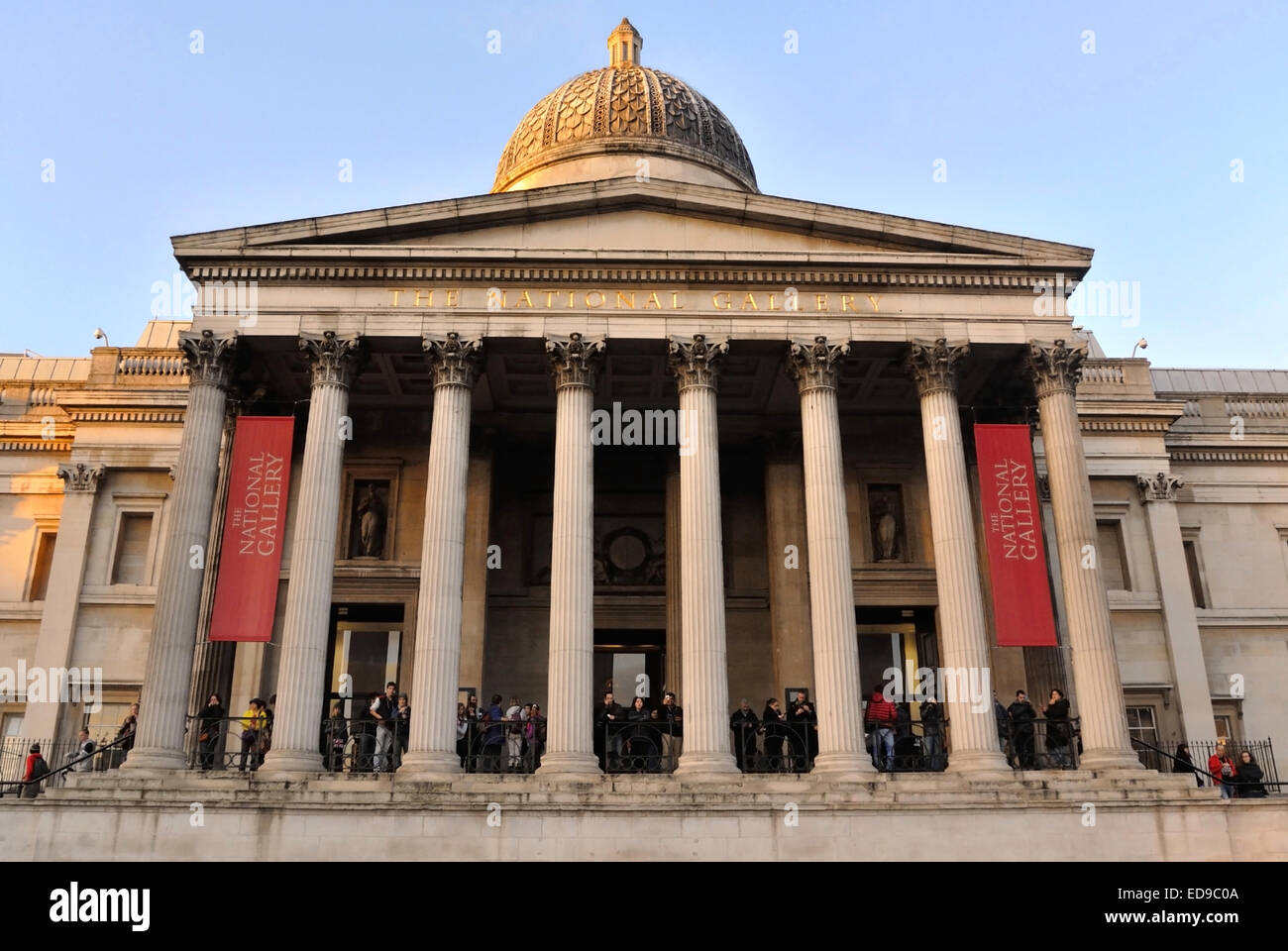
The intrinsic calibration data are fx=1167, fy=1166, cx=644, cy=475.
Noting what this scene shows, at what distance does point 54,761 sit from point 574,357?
1475cm

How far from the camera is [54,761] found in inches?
1022

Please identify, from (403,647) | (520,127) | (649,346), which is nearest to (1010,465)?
(649,346)

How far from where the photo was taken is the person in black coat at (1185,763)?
21.3 m

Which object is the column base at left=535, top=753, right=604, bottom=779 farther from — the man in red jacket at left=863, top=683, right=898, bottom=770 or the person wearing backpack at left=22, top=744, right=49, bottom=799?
the person wearing backpack at left=22, top=744, right=49, bottom=799

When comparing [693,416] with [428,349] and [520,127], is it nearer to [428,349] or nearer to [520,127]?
[428,349]

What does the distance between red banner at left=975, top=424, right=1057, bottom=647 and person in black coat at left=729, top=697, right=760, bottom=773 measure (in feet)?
16.6

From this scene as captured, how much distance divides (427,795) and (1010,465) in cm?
1338

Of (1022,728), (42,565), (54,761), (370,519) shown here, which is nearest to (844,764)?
(1022,728)

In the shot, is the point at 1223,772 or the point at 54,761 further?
the point at 54,761

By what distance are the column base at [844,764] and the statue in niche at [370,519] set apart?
12389 millimetres

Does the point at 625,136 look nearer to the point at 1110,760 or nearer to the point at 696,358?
the point at 696,358

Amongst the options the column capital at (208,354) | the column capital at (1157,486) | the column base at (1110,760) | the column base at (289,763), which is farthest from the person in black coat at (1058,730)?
the column capital at (208,354)

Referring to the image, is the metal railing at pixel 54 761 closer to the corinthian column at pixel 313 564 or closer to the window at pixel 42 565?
the corinthian column at pixel 313 564

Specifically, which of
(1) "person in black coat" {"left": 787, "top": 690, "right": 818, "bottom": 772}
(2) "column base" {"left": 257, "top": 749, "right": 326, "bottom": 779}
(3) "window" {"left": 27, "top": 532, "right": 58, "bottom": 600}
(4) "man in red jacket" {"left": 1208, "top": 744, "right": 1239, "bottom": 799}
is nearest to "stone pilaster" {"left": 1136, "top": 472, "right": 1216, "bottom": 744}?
(4) "man in red jacket" {"left": 1208, "top": 744, "right": 1239, "bottom": 799}
